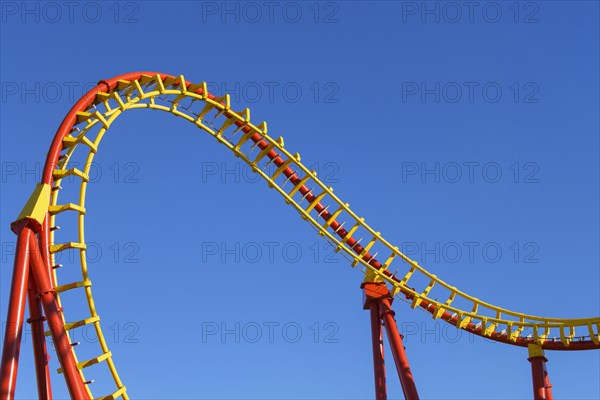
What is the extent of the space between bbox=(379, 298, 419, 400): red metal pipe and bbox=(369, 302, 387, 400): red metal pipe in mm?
146

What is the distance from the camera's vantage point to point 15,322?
10898 millimetres

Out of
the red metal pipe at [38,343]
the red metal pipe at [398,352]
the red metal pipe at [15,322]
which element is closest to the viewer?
the red metal pipe at [15,322]

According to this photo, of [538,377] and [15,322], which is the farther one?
[538,377]

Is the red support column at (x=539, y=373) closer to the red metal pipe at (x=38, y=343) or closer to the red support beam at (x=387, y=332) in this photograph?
the red support beam at (x=387, y=332)

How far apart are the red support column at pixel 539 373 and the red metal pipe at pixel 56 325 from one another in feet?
26.0

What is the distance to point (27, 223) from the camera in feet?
38.3

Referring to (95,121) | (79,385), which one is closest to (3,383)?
(79,385)

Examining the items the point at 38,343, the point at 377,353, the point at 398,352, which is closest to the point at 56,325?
the point at 38,343

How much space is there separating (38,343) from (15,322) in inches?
38.1

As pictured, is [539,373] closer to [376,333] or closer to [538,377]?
[538,377]

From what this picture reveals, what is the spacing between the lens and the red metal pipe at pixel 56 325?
11188 millimetres

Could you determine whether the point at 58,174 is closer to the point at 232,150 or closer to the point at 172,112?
the point at 172,112

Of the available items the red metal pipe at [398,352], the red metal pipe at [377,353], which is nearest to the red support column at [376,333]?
the red metal pipe at [377,353]

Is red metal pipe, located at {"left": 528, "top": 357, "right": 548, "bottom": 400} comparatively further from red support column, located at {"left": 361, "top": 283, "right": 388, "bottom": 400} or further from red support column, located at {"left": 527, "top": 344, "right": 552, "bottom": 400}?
red support column, located at {"left": 361, "top": 283, "right": 388, "bottom": 400}
